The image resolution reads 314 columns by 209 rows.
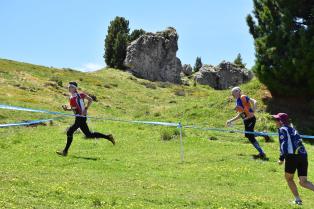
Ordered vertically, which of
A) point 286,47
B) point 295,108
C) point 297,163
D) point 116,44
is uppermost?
point 116,44

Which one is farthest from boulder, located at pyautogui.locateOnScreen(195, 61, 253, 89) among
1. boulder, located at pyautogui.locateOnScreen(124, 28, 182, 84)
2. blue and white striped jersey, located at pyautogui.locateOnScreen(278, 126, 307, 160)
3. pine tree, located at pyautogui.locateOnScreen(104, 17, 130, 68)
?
blue and white striped jersey, located at pyautogui.locateOnScreen(278, 126, 307, 160)

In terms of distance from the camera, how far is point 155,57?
326 feet

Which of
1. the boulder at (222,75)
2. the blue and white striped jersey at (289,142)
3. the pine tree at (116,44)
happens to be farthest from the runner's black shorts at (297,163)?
the boulder at (222,75)

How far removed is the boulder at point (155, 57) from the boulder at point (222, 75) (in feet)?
15.7

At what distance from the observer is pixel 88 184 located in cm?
1191

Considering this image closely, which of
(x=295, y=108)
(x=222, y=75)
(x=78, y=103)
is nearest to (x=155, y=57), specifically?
(x=222, y=75)

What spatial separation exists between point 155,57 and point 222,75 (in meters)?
13.4

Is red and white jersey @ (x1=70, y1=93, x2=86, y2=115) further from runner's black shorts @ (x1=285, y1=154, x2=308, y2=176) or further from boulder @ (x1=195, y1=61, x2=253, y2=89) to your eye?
boulder @ (x1=195, y1=61, x2=253, y2=89)

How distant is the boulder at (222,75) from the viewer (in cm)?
10050

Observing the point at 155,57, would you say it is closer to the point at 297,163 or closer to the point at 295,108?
the point at 295,108

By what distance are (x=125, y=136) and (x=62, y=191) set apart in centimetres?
1232

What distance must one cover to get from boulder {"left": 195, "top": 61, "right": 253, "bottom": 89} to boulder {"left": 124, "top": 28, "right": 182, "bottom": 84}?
4789mm

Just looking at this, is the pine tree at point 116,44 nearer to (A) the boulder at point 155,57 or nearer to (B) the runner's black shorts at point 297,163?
(A) the boulder at point 155,57

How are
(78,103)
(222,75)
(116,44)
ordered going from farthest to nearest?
1. (222,75)
2. (116,44)
3. (78,103)
